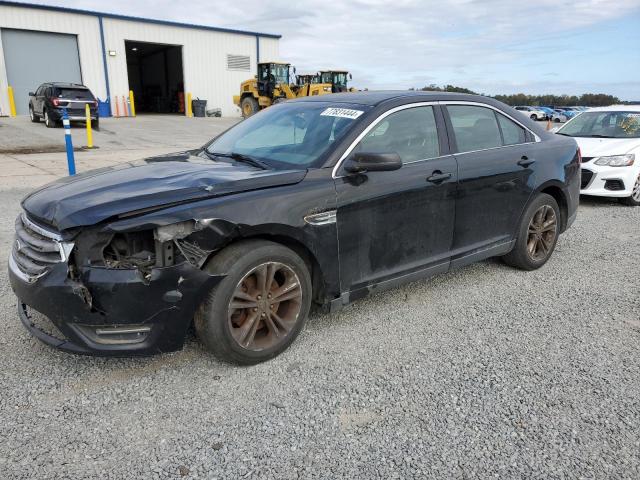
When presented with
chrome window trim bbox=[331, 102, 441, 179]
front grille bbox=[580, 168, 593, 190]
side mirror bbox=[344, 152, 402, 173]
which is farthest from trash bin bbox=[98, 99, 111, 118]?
side mirror bbox=[344, 152, 402, 173]

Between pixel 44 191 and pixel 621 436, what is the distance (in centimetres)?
358

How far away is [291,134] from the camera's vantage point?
379 centimetres

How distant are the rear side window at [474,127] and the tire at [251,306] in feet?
6.04

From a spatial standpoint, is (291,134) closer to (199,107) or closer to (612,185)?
(612,185)

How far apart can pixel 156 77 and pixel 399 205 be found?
43066mm

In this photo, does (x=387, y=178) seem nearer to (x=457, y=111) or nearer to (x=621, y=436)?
(x=457, y=111)

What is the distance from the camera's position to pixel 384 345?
134 inches

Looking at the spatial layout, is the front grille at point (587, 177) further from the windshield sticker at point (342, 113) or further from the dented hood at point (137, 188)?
the dented hood at point (137, 188)

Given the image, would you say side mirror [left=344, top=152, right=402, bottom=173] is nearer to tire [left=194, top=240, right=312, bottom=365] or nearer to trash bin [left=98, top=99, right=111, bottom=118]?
tire [left=194, top=240, right=312, bottom=365]

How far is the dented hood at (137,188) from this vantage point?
2676mm

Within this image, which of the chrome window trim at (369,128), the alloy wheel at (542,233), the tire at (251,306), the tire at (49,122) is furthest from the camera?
the tire at (49,122)

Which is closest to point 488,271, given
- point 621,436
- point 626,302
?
point 626,302

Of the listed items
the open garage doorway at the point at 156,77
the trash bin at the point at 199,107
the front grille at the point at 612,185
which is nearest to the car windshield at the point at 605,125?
the front grille at the point at 612,185

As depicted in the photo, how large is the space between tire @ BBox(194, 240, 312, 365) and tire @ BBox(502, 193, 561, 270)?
7.97 feet
